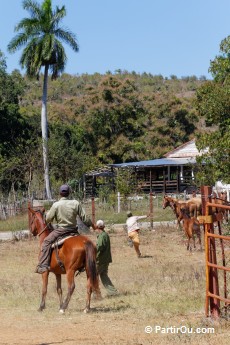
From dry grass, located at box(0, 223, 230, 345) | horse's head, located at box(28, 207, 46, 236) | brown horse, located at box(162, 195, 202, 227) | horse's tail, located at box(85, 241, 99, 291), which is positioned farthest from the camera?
brown horse, located at box(162, 195, 202, 227)

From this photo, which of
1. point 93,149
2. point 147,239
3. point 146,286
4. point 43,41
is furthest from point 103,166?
point 146,286

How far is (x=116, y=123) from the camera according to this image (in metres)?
63.1

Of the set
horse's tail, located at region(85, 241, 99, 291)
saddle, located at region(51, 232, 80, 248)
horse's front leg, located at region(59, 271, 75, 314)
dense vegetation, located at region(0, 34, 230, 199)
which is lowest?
horse's front leg, located at region(59, 271, 75, 314)

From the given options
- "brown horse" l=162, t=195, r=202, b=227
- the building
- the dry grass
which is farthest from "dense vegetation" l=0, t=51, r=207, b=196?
the dry grass

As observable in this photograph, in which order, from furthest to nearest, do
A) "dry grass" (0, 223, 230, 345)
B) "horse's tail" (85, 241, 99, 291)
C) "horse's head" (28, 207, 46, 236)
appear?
1. "horse's head" (28, 207, 46, 236)
2. "horse's tail" (85, 241, 99, 291)
3. "dry grass" (0, 223, 230, 345)

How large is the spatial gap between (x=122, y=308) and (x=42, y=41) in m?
35.5

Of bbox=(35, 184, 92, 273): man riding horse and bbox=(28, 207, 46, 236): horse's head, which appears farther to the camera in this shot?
bbox=(28, 207, 46, 236): horse's head

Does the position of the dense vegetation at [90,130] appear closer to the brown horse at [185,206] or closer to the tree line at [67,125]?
the tree line at [67,125]

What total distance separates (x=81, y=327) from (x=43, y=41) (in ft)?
121

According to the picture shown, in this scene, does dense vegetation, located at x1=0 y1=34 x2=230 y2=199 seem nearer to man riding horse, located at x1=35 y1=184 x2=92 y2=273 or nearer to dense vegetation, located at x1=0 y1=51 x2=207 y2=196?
dense vegetation, located at x1=0 y1=51 x2=207 y2=196

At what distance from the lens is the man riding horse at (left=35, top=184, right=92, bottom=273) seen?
39.5 ft

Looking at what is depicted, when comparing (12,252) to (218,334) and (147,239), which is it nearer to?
(147,239)

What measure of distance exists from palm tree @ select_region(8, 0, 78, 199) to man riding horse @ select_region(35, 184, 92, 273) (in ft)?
108

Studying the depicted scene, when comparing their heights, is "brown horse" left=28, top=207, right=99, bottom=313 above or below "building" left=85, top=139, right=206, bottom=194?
below
